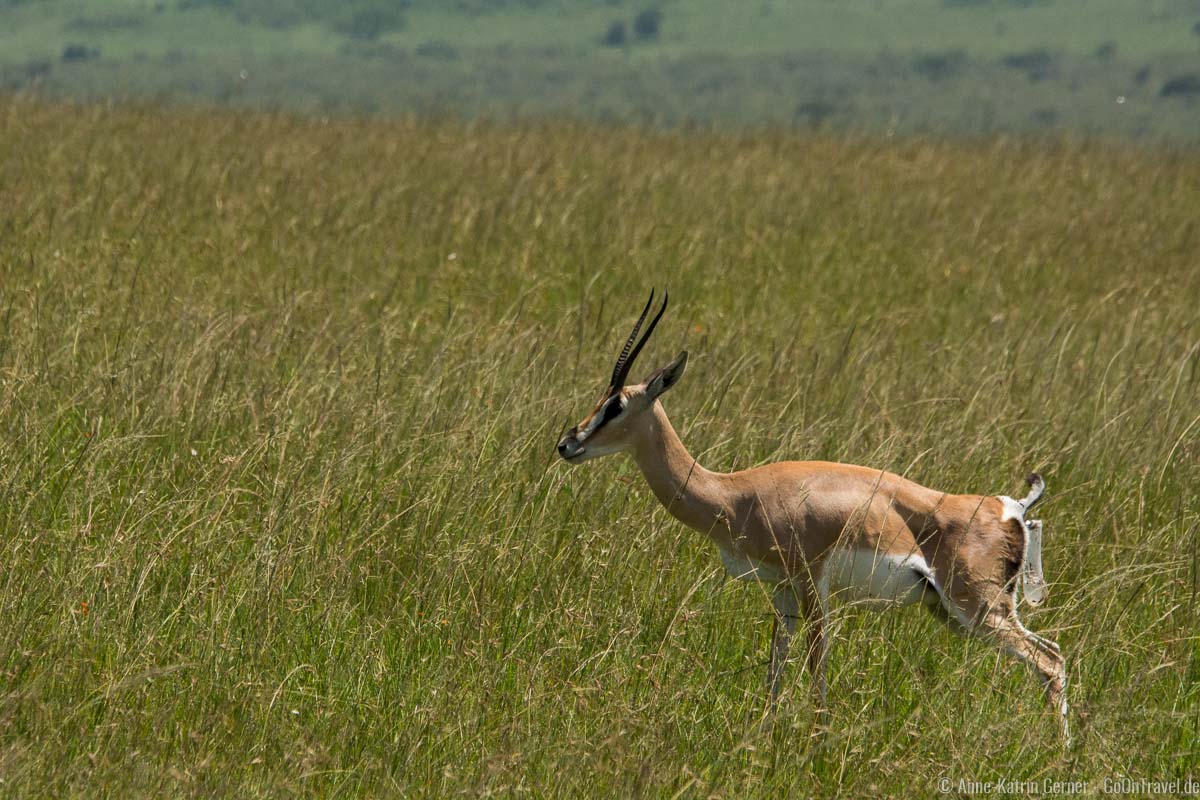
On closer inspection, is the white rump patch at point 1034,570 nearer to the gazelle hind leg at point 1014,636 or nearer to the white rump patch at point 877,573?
the gazelle hind leg at point 1014,636

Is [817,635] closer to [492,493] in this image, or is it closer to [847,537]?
[847,537]

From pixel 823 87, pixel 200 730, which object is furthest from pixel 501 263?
pixel 823 87

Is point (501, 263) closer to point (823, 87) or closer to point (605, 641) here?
point (605, 641)

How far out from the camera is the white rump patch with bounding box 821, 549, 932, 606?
167 inches

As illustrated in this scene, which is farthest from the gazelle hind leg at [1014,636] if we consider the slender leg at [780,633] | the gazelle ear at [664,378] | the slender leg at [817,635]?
the gazelle ear at [664,378]

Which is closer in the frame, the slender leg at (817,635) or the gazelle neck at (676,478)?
the slender leg at (817,635)

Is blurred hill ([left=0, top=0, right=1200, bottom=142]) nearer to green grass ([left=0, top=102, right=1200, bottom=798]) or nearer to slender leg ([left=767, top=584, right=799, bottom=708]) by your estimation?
green grass ([left=0, top=102, right=1200, bottom=798])

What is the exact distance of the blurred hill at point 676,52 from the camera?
83.7m

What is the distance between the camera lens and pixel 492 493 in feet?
17.1

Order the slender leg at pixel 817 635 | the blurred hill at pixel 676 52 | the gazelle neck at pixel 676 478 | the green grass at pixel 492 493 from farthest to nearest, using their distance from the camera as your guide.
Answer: the blurred hill at pixel 676 52 < the gazelle neck at pixel 676 478 < the slender leg at pixel 817 635 < the green grass at pixel 492 493

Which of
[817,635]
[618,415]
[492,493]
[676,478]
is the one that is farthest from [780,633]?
[492,493]

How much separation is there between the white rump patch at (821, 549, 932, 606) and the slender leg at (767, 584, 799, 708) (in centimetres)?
16

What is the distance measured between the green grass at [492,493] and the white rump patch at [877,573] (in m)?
0.17

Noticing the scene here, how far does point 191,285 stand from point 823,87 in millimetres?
92393
